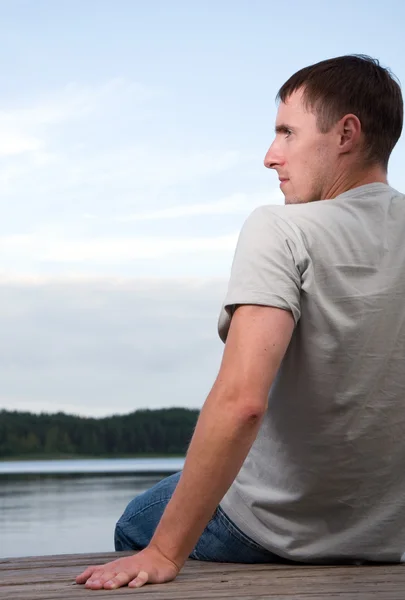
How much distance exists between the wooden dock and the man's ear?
79cm

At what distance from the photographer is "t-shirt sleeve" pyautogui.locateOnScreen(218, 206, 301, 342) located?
141 centimetres

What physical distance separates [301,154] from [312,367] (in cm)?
43

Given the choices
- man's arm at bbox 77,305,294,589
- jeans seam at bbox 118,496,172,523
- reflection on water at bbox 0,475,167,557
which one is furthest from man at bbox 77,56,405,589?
reflection on water at bbox 0,475,167,557

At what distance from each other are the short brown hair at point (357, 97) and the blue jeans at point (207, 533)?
0.80m

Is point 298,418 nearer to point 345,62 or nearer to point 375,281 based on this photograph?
point 375,281

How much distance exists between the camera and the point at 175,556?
1429mm

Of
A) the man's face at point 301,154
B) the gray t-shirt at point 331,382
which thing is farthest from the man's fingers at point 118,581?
the man's face at point 301,154

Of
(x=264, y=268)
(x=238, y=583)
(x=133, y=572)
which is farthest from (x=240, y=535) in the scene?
(x=264, y=268)

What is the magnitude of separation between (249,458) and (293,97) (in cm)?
72

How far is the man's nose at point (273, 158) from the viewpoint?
1683 millimetres

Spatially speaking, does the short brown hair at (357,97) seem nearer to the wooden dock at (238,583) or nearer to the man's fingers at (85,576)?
the wooden dock at (238,583)

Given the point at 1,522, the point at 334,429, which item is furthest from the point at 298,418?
the point at 1,522

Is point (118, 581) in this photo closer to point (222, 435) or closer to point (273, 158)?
point (222, 435)

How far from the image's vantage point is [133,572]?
137 cm
